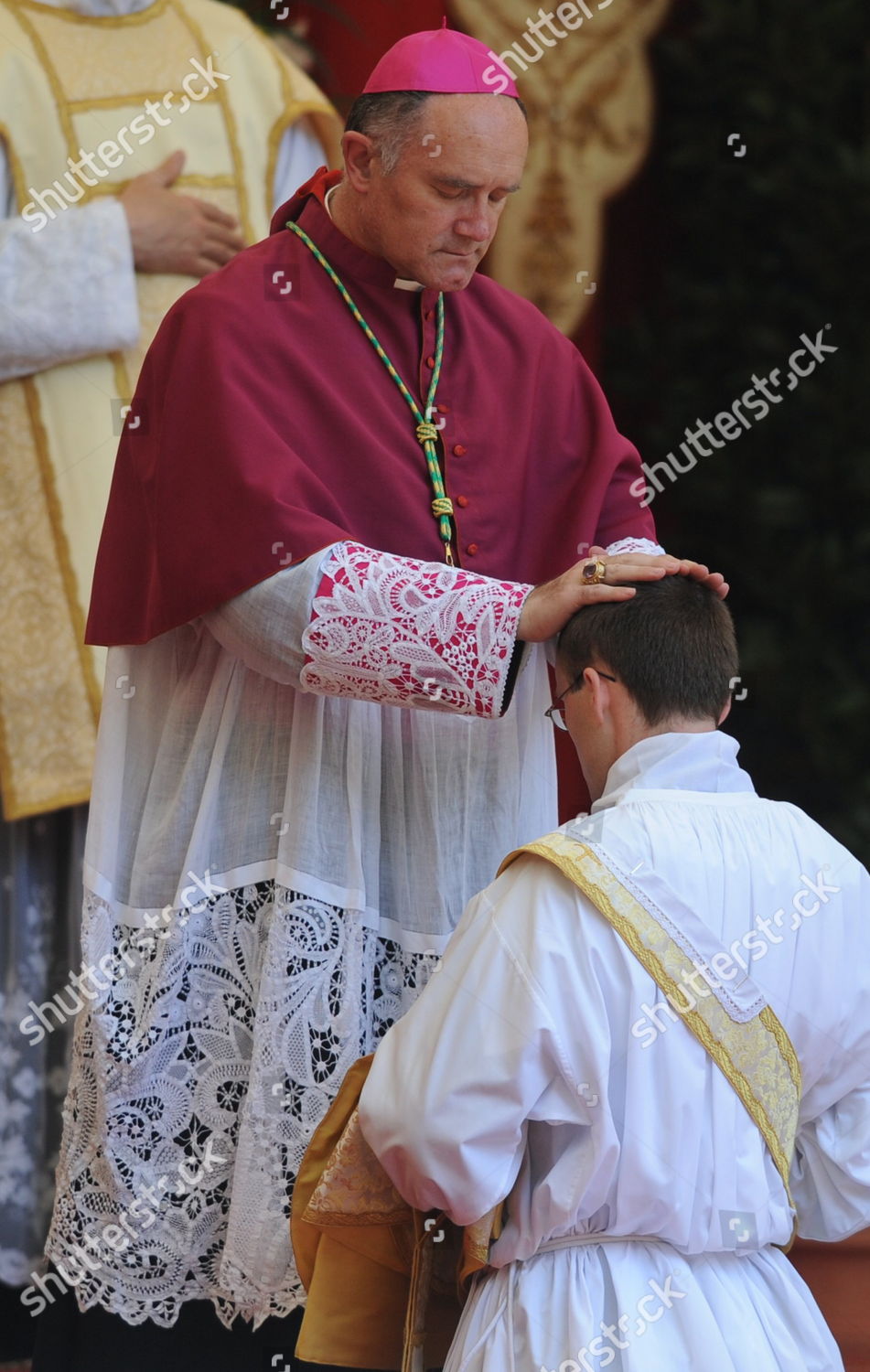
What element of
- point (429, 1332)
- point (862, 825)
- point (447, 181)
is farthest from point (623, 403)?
point (429, 1332)

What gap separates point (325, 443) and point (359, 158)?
0.42 m

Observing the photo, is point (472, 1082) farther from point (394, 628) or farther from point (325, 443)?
point (325, 443)

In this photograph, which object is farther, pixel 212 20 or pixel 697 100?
pixel 697 100

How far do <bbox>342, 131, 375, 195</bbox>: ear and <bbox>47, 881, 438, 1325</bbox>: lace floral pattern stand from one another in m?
1.05

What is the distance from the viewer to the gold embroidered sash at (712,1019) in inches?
77.2

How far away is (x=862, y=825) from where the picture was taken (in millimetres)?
4543

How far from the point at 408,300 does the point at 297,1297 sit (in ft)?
4.96

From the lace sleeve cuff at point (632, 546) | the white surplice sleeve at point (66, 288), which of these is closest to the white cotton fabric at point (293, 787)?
the lace sleeve cuff at point (632, 546)

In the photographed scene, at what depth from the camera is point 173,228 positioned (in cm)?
402

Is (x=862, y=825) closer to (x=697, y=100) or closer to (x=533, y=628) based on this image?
(x=697, y=100)

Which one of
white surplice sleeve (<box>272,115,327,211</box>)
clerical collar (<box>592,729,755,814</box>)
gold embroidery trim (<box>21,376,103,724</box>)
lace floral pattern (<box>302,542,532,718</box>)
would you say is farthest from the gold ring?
white surplice sleeve (<box>272,115,327,211</box>)

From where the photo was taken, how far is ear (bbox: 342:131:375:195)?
257 cm

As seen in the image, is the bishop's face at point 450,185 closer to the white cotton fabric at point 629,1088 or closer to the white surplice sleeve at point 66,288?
the white cotton fabric at point 629,1088
